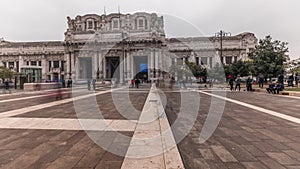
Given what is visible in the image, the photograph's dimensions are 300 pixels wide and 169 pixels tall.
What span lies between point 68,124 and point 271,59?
2862cm

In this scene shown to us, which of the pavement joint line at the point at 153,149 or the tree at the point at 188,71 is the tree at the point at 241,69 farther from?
the pavement joint line at the point at 153,149

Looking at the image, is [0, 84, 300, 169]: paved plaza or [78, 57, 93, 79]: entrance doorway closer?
[0, 84, 300, 169]: paved plaza

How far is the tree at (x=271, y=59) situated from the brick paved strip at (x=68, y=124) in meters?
26.6

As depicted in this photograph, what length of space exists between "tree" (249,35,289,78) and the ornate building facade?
3060cm

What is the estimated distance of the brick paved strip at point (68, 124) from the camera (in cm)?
586

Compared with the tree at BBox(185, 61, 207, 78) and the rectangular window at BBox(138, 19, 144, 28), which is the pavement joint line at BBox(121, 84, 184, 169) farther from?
the rectangular window at BBox(138, 19, 144, 28)

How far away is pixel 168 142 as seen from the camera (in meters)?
4.53

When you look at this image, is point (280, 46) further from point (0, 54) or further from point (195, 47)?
point (0, 54)

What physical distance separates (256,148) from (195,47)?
69869 mm

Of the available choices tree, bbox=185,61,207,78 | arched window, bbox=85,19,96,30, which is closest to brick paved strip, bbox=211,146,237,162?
tree, bbox=185,61,207,78

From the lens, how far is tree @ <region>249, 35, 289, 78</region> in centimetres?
2769

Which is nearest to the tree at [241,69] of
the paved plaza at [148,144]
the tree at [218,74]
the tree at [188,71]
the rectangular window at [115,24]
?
the tree at [218,74]

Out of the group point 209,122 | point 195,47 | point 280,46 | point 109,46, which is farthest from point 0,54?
point 209,122

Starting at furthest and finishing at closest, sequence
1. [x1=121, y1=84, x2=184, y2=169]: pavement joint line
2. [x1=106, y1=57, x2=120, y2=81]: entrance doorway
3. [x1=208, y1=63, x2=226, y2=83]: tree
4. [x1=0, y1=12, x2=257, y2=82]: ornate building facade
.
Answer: [x1=106, y1=57, x2=120, y2=81]: entrance doorway → [x1=0, y1=12, x2=257, y2=82]: ornate building facade → [x1=208, y1=63, x2=226, y2=83]: tree → [x1=121, y1=84, x2=184, y2=169]: pavement joint line
